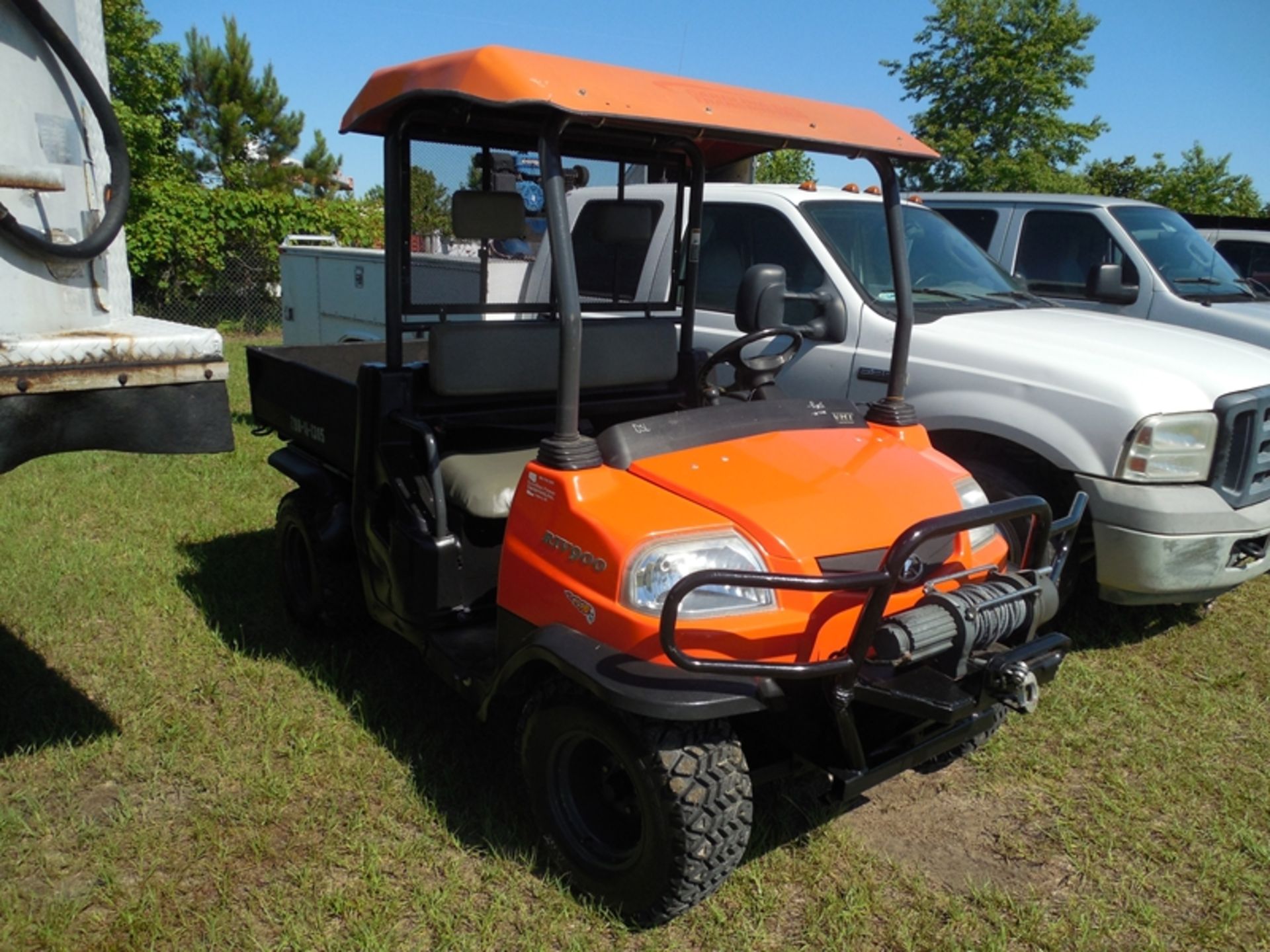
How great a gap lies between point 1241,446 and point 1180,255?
10.7ft

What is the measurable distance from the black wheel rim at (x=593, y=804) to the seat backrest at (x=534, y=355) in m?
1.33

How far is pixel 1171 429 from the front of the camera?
3.89 m

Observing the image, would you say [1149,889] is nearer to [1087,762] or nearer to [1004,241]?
[1087,762]

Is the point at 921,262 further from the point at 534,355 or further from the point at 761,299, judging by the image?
the point at 534,355

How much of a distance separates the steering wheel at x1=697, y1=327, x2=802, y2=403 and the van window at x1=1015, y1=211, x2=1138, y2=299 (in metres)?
3.98

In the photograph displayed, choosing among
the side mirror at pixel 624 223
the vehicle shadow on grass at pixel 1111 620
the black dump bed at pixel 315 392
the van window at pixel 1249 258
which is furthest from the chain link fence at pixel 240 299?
the vehicle shadow on grass at pixel 1111 620

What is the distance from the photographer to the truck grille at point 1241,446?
156 inches

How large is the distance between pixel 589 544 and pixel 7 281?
1.46 metres

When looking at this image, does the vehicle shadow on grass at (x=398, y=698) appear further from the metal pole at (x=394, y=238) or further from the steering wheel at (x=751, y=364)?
the steering wheel at (x=751, y=364)

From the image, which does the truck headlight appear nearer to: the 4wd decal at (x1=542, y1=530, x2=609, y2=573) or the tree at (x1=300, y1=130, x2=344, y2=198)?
the 4wd decal at (x1=542, y1=530, x2=609, y2=573)

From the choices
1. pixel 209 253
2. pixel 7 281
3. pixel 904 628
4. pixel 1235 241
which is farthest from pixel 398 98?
pixel 209 253

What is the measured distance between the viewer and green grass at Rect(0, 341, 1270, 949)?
2650 millimetres

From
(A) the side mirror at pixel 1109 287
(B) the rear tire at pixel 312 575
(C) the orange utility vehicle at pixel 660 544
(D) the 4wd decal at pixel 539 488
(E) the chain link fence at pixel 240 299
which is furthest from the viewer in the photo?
(E) the chain link fence at pixel 240 299

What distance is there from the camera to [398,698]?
380 cm
